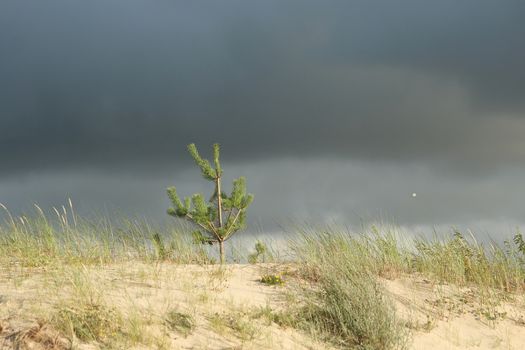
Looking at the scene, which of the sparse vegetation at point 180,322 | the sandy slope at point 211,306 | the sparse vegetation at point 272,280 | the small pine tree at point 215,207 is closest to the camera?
the sandy slope at point 211,306

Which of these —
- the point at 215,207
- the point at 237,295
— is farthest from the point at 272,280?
the point at 215,207

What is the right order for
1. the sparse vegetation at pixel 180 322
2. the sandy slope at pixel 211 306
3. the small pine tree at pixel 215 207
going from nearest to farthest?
the sandy slope at pixel 211 306 → the sparse vegetation at pixel 180 322 → the small pine tree at pixel 215 207

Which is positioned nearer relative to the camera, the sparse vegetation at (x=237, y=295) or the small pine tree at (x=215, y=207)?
the sparse vegetation at (x=237, y=295)

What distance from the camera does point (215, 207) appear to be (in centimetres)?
1628

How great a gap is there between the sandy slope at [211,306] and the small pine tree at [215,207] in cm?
557

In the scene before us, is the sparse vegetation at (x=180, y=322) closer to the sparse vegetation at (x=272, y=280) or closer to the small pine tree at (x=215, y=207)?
the sparse vegetation at (x=272, y=280)

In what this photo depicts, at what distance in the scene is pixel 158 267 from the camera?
938 cm

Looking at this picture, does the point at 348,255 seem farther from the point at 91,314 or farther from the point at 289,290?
the point at 91,314

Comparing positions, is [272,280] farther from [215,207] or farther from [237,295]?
[215,207]

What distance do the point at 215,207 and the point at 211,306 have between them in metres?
8.54

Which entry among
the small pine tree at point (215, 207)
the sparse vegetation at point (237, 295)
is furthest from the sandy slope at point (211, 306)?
the small pine tree at point (215, 207)

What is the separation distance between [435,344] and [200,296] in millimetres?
3419

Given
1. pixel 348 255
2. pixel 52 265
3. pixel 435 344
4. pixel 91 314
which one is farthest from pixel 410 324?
pixel 52 265

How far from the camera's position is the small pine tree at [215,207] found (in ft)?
51.8
